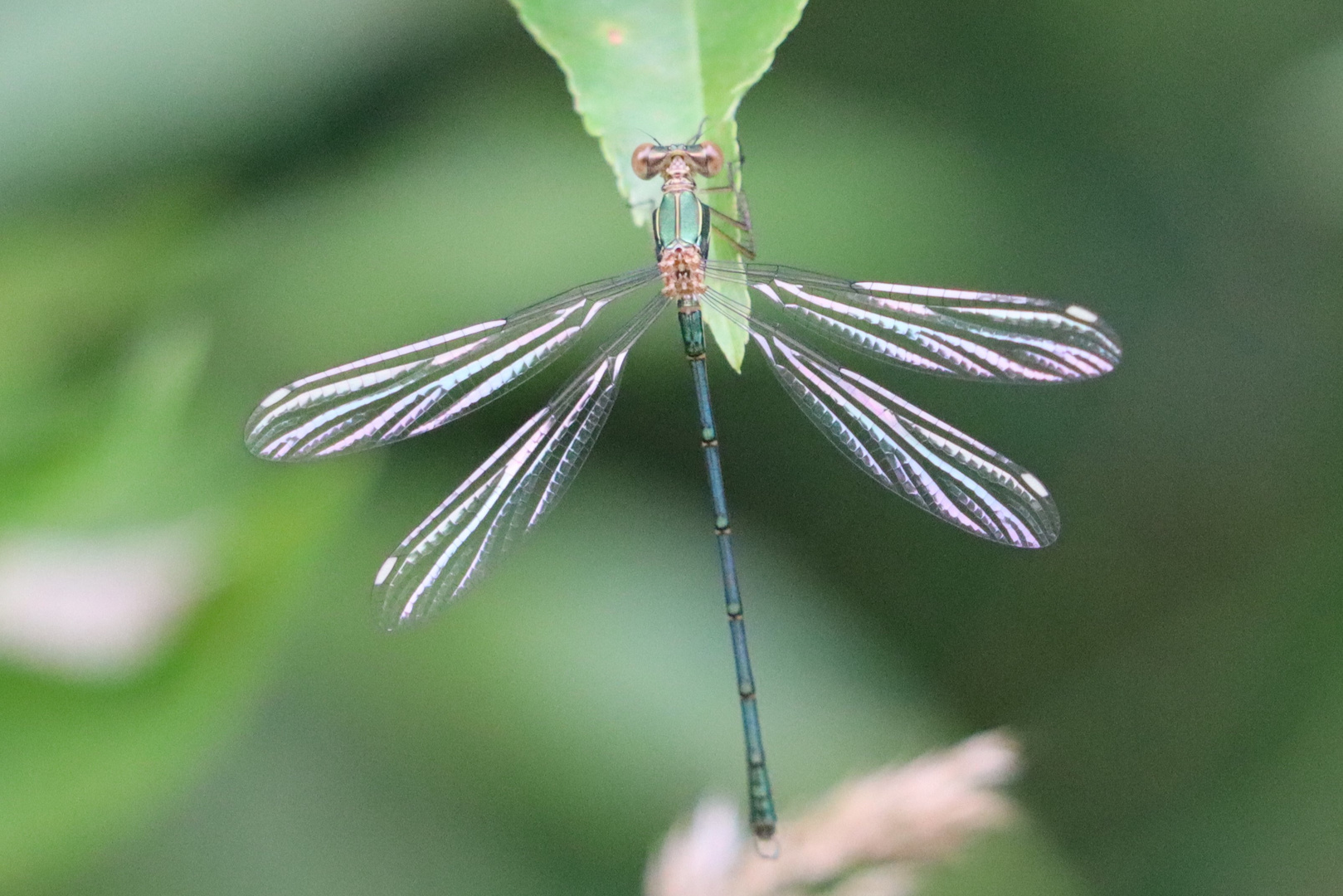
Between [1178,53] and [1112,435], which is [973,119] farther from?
[1112,435]

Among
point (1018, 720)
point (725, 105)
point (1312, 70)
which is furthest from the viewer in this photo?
point (1018, 720)

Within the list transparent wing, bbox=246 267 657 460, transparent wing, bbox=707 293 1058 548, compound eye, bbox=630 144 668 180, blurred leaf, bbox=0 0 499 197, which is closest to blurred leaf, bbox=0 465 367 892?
transparent wing, bbox=246 267 657 460

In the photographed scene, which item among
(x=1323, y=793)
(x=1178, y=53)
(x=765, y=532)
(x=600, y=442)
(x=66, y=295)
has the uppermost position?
(x=1178, y=53)

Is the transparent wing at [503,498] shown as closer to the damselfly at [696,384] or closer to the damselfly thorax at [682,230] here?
the damselfly at [696,384]

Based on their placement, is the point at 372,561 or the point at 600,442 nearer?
the point at 372,561

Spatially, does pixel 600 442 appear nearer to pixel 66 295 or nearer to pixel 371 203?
pixel 371 203

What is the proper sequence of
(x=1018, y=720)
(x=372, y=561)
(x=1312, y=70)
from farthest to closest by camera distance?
1. (x=1018, y=720)
2. (x=372, y=561)
3. (x=1312, y=70)

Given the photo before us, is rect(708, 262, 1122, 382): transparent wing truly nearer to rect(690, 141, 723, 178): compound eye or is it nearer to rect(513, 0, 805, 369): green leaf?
rect(690, 141, 723, 178): compound eye

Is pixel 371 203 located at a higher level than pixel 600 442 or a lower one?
higher

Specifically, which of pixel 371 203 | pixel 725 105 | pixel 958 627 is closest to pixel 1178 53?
pixel 958 627
